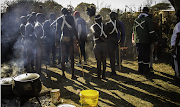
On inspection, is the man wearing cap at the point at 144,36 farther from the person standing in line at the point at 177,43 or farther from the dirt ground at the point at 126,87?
the person standing in line at the point at 177,43

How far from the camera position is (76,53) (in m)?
12.4

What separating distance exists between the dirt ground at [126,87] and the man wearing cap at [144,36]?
64 centimetres

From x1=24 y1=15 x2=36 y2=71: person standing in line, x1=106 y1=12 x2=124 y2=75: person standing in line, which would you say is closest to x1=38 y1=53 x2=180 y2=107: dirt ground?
x1=106 y1=12 x2=124 y2=75: person standing in line

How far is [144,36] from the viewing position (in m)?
6.09

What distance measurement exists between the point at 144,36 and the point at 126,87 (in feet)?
7.72

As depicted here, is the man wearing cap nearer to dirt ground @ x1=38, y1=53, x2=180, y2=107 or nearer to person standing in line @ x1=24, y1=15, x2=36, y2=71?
dirt ground @ x1=38, y1=53, x2=180, y2=107

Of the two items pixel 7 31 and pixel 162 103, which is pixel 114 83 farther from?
pixel 7 31

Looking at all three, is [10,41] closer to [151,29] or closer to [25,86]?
[25,86]

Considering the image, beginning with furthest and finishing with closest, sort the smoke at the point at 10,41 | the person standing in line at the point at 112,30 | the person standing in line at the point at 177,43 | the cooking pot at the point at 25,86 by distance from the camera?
the smoke at the point at 10,41 < the person standing in line at the point at 112,30 < the person standing in line at the point at 177,43 < the cooking pot at the point at 25,86

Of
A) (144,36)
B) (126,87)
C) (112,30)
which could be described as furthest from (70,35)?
(144,36)

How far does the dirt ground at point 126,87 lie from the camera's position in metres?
Result: 4.04

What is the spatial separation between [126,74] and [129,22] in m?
6.15

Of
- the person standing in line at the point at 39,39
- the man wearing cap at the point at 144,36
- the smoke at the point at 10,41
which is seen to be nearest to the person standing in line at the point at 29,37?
the person standing in line at the point at 39,39

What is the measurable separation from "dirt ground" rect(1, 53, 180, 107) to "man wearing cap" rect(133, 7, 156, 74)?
2.09 ft
